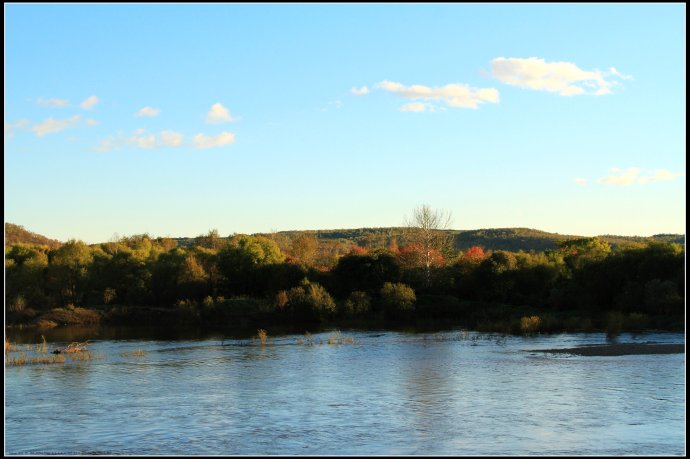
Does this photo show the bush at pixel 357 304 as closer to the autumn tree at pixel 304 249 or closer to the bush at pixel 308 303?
the bush at pixel 308 303

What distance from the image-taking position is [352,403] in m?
24.4

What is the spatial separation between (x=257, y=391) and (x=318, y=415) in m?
5.03

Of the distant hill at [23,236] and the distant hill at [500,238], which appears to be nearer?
the distant hill at [23,236]

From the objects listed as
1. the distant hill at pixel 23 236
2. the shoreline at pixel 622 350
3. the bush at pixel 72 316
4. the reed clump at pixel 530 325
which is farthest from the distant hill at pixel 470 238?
the shoreline at pixel 622 350

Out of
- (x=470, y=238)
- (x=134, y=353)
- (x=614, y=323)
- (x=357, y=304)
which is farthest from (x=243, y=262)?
(x=470, y=238)

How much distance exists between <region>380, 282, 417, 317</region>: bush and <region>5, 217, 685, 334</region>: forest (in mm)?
80

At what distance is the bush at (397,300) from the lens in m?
57.8

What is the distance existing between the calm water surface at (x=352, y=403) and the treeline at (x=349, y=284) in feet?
45.8

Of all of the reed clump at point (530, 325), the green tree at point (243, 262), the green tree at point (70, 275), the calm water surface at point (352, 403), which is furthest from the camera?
the green tree at point (70, 275)

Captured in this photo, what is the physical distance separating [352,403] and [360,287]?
39.5 meters

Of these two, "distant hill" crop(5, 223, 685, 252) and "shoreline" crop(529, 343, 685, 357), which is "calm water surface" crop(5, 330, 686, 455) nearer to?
"shoreline" crop(529, 343, 685, 357)

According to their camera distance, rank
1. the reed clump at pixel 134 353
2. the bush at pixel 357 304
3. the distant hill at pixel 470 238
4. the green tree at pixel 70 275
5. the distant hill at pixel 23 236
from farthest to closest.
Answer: the distant hill at pixel 470 238
the distant hill at pixel 23 236
the green tree at pixel 70 275
the bush at pixel 357 304
the reed clump at pixel 134 353

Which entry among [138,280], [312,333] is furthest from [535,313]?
[138,280]

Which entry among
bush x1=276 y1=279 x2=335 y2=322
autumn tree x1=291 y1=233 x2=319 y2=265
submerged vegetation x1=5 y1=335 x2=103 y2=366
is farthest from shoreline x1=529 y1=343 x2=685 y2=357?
autumn tree x1=291 y1=233 x2=319 y2=265
